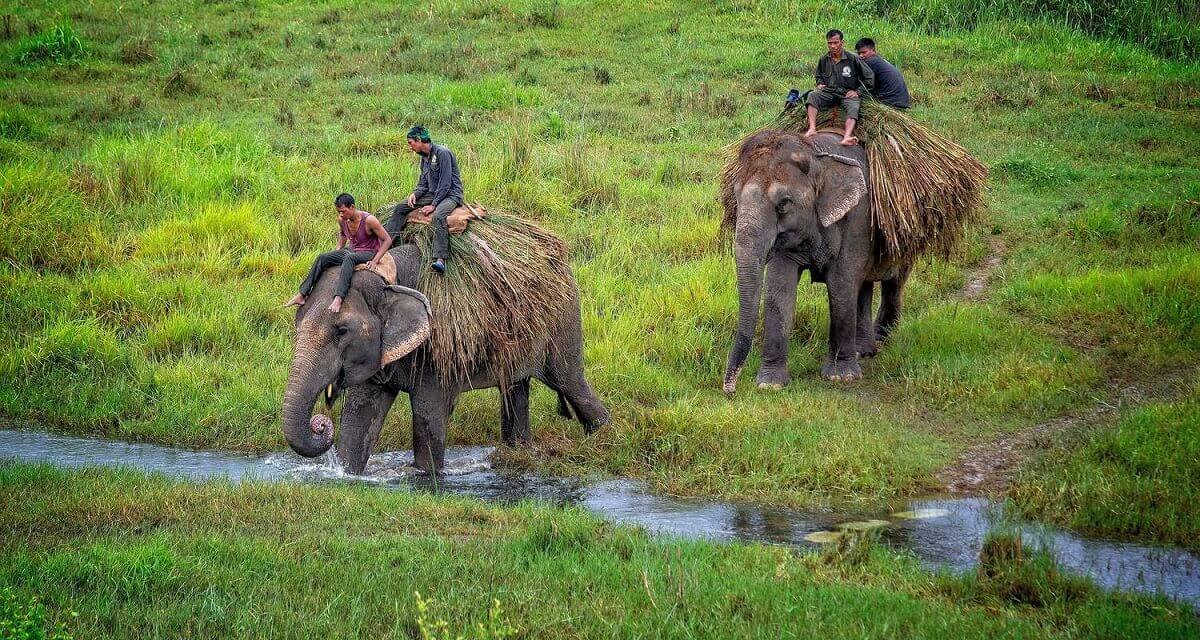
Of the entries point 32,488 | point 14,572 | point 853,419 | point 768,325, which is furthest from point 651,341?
point 14,572

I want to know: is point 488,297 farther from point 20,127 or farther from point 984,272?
point 20,127

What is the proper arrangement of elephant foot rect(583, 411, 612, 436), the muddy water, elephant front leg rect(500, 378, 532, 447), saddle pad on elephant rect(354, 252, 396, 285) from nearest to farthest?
the muddy water < saddle pad on elephant rect(354, 252, 396, 285) < elephant front leg rect(500, 378, 532, 447) < elephant foot rect(583, 411, 612, 436)

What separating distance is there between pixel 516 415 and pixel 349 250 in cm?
199

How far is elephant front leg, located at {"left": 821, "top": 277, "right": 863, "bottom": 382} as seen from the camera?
38.1ft

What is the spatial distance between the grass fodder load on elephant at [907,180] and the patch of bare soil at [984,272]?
149 centimetres

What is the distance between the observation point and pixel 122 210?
46.1ft

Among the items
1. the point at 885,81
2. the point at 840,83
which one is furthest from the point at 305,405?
the point at 885,81

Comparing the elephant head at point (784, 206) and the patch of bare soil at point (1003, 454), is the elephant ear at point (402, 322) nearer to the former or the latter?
the elephant head at point (784, 206)

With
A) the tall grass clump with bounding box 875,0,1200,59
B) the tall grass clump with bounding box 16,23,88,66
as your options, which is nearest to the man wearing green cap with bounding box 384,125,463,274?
the tall grass clump with bounding box 16,23,88,66

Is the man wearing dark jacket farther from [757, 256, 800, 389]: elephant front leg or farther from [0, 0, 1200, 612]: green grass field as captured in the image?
[0, 0, 1200, 612]: green grass field

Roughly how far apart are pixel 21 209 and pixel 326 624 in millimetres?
8993

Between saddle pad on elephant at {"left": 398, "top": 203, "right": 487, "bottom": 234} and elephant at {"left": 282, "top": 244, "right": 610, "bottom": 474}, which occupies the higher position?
saddle pad on elephant at {"left": 398, "top": 203, "right": 487, "bottom": 234}

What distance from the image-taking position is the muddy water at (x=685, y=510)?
7680 mm

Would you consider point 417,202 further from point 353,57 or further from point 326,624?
point 353,57
